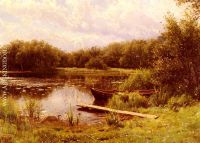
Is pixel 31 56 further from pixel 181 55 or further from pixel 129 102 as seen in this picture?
pixel 129 102

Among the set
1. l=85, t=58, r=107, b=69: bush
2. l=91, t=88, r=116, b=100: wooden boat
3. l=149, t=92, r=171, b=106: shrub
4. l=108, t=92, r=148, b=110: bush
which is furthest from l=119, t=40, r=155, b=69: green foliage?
l=149, t=92, r=171, b=106: shrub

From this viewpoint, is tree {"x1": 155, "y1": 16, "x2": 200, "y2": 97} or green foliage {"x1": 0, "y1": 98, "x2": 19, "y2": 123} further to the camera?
tree {"x1": 155, "y1": 16, "x2": 200, "y2": 97}

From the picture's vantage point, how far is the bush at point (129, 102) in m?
21.1

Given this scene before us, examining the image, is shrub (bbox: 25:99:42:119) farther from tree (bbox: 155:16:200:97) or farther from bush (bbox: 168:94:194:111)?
tree (bbox: 155:16:200:97)

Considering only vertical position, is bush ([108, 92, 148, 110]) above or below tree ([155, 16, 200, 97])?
below

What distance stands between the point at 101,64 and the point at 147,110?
61.9 m

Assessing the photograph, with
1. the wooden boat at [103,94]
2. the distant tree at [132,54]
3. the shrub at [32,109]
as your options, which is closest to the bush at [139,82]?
the wooden boat at [103,94]

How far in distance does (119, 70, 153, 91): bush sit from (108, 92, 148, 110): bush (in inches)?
220

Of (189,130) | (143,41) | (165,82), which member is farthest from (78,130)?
(143,41)

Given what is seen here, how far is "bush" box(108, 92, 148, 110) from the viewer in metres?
21.1

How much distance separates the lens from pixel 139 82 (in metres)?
27.8

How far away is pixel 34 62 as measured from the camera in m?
72.8

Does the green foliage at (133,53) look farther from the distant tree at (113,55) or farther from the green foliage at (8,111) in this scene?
the green foliage at (8,111)

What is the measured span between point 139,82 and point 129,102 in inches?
262
